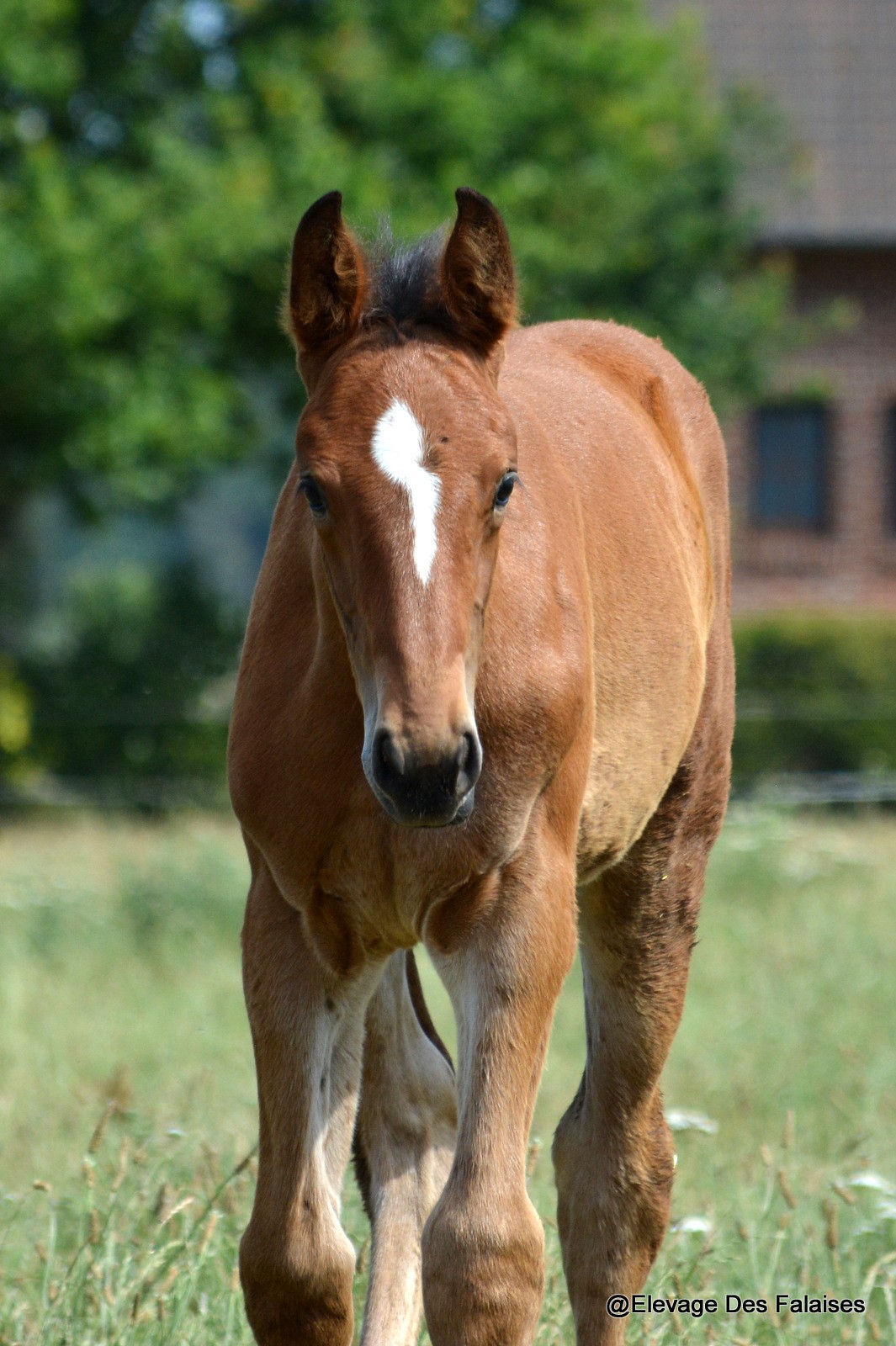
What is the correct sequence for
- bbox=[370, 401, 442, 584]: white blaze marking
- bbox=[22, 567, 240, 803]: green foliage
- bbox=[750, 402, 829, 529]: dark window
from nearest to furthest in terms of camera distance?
bbox=[370, 401, 442, 584]: white blaze marking < bbox=[22, 567, 240, 803]: green foliage < bbox=[750, 402, 829, 529]: dark window

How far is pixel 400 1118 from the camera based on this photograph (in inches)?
155

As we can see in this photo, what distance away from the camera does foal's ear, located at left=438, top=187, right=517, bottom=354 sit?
310 centimetres

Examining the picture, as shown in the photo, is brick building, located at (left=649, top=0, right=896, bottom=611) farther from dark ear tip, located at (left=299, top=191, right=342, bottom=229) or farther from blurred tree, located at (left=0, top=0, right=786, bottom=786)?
dark ear tip, located at (left=299, top=191, right=342, bottom=229)

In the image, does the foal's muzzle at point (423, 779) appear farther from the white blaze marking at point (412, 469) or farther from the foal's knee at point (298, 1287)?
the foal's knee at point (298, 1287)

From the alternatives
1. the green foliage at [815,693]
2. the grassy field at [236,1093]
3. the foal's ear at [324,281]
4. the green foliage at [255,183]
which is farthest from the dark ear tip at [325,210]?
the green foliage at [815,693]

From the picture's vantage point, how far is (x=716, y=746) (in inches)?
177

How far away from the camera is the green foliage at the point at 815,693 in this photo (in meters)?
16.0

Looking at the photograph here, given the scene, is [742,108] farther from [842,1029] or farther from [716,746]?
[716,746]

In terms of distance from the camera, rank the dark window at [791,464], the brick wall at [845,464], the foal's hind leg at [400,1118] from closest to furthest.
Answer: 1. the foal's hind leg at [400,1118]
2. the brick wall at [845,464]
3. the dark window at [791,464]

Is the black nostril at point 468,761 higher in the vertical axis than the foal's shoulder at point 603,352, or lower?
lower

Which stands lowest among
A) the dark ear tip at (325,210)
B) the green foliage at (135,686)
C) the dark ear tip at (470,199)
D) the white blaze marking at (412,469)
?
the white blaze marking at (412,469)

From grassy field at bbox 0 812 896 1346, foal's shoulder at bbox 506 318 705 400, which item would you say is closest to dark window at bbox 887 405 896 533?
grassy field at bbox 0 812 896 1346

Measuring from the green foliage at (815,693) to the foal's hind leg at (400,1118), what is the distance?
462 inches

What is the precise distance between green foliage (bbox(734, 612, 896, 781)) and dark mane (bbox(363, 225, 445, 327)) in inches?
494
